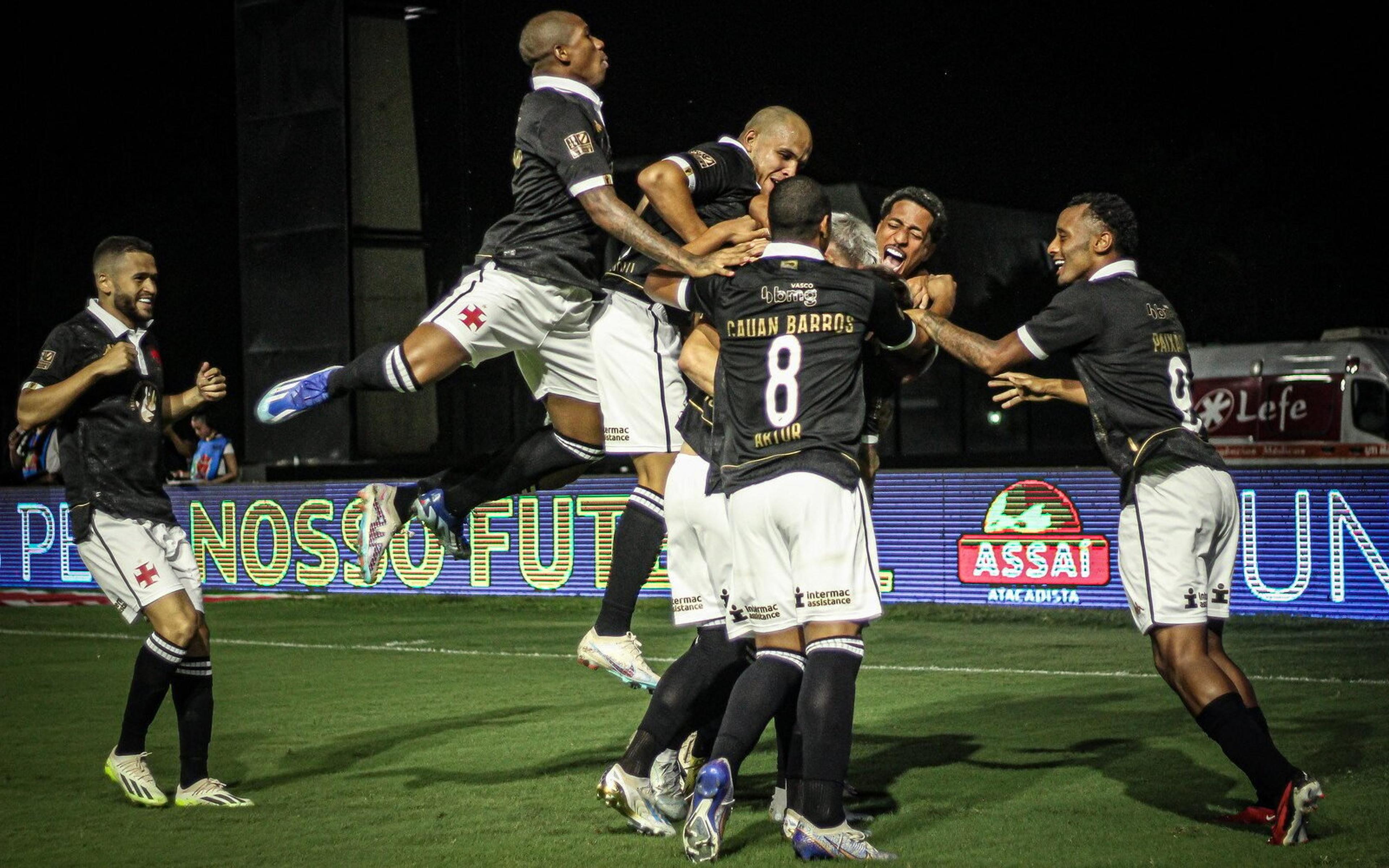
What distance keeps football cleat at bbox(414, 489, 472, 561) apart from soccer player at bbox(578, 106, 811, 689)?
72 centimetres

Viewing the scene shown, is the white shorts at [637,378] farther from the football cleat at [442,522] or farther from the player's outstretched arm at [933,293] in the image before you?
the player's outstretched arm at [933,293]

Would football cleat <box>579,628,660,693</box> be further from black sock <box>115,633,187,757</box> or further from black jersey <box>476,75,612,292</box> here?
black sock <box>115,633,187,757</box>

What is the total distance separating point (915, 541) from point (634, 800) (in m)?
8.79

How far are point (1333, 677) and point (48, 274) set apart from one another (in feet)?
70.6

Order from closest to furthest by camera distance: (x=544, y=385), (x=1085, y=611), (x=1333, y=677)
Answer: (x=544, y=385), (x=1333, y=677), (x=1085, y=611)

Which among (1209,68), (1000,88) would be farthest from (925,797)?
(1209,68)

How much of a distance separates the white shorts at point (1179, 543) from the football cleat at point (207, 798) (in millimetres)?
3692

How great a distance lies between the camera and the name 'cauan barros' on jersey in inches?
210

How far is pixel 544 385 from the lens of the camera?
6750 millimetres

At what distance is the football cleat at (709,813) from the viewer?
204 inches

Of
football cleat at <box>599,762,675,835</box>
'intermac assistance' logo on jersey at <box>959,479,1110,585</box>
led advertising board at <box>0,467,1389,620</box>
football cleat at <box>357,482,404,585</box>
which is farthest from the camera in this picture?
'intermac assistance' logo on jersey at <box>959,479,1110,585</box>

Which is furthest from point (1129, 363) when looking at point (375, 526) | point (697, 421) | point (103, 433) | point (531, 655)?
point (531, 655)

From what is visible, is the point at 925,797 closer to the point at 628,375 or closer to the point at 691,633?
the point at 628,375

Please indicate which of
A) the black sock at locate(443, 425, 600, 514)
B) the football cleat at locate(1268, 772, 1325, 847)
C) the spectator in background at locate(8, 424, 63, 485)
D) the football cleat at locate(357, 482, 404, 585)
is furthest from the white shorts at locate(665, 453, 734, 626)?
the spectator in background at locate(8, 424, 63, 485)
